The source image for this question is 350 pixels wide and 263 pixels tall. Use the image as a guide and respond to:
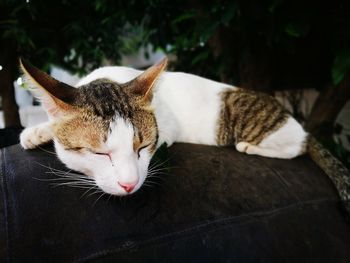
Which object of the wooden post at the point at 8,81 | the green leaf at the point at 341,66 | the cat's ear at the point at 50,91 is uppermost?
the green leaf at the point at 341,66

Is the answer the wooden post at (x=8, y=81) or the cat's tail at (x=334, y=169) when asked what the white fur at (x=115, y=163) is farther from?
the wooden post at (x=8, y=81)

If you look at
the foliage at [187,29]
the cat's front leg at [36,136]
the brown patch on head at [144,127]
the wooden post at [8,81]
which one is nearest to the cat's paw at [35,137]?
the cat's front leg at [36,136]

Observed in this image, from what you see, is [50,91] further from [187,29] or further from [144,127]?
[187,29]

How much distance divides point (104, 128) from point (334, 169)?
0.93m

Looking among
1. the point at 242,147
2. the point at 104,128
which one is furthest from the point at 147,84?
the point at 242,147

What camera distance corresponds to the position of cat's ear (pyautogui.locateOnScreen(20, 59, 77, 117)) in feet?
3.13

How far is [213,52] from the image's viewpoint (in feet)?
8.21

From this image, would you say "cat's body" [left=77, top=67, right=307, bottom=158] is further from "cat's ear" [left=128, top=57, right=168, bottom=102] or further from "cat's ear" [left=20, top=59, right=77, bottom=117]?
"cat's ear" [left=20, top=59, right=77, bottom=117]

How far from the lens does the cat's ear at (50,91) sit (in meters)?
0.96

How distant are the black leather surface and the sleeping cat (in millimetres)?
86

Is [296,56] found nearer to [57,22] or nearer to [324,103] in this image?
[324,103]

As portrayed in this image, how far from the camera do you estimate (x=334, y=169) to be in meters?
1.39

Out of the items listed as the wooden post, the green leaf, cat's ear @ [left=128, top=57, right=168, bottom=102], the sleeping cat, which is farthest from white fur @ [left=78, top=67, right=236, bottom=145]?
the wooden post

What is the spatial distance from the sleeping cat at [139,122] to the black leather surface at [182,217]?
86 millimetres
